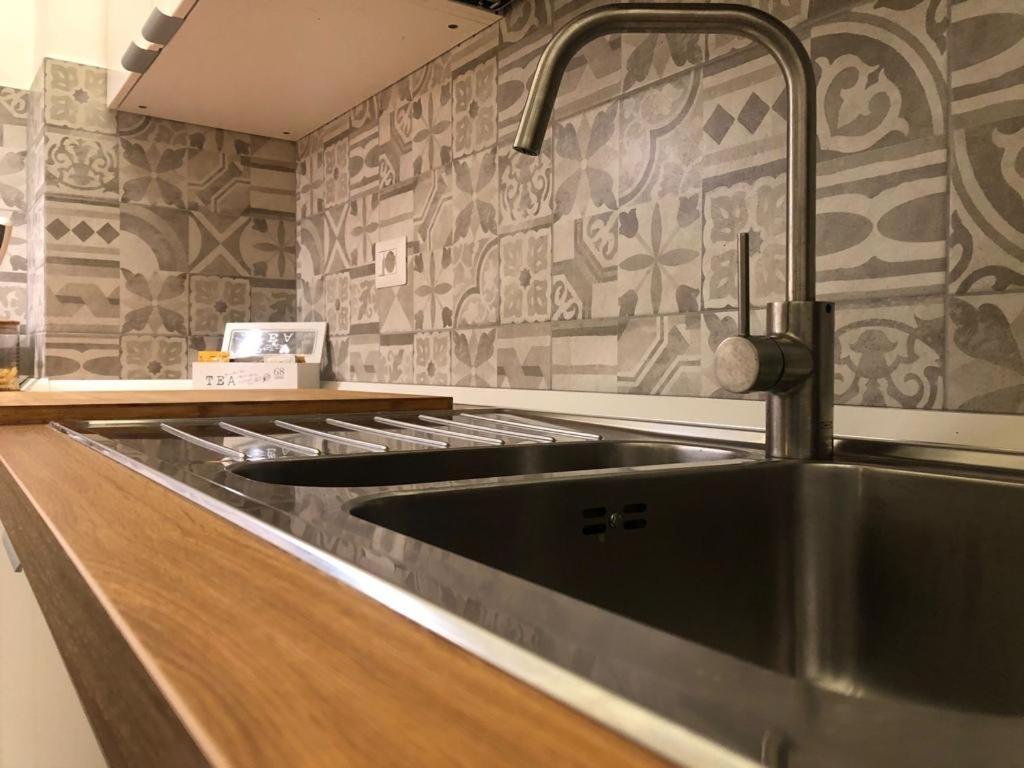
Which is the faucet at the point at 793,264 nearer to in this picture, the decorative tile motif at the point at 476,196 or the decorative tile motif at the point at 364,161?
the decorative tile motif at the point at 476,196

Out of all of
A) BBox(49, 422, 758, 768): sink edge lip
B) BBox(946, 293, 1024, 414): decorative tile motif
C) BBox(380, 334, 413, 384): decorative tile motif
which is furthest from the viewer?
BBox(380, 334, 413, 384): decorative tile motif

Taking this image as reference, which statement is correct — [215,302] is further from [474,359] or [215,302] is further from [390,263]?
[474,359]

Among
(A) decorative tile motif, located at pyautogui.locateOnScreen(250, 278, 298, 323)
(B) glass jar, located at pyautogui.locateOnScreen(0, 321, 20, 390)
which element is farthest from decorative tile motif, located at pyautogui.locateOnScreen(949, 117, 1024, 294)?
(B) glass jar, located at pyautogui.locateOnScreen(0, 321, 20, 390)

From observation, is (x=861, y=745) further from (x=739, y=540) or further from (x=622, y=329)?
(x=622, y=329)

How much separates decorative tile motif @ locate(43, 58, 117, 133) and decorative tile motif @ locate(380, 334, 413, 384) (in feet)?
2.88

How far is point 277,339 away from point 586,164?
3.43 feet

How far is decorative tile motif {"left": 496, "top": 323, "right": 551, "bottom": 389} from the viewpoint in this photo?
1.26 meters

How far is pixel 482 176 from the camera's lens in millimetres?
1412

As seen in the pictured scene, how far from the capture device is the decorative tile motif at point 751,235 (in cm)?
90

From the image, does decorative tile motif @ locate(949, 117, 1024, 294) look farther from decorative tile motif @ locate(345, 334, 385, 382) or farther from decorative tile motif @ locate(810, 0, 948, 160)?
decorative tile motif @ locate(345, 334, 385, 382)

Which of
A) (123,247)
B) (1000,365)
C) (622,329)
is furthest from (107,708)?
(123,247)

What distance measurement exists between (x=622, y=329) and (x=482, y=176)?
17.8 inches

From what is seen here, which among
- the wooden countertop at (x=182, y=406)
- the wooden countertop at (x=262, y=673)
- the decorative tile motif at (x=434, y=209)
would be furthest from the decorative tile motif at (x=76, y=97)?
the wooden countertop at (x=262, y=673)

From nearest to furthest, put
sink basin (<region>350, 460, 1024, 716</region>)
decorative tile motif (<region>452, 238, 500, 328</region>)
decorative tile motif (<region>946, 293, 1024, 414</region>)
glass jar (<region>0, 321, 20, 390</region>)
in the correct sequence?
sink basin (<region>350, 460, 1024, 716</region>) < decorative tile motif (<region>946, 293, 1024, 414</region>) < decorative tile motif (<region>452, 238, 500, 328</region>) < glass jar (<region>0, 321, 20, 390</region>)
